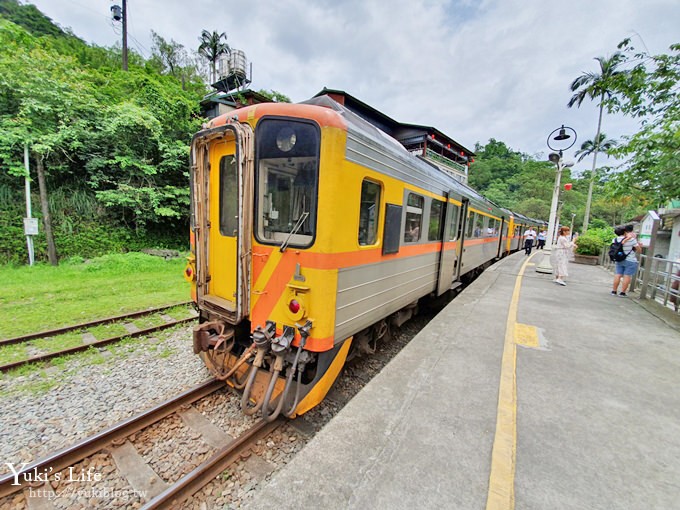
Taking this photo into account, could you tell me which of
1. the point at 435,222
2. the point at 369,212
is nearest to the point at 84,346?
the point at 369,212

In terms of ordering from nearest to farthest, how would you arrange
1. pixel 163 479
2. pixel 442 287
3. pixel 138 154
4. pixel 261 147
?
pixel 163 479 < pixel 261 147 < pixel 442 287 < pixel 138 154

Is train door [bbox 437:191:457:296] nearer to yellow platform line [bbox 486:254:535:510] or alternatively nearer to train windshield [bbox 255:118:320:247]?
yellow platform line [bbox 486:254:535:510]

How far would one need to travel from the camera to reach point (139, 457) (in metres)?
2.60

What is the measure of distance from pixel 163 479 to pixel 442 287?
5.41 metres

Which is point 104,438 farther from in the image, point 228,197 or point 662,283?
point 662,283

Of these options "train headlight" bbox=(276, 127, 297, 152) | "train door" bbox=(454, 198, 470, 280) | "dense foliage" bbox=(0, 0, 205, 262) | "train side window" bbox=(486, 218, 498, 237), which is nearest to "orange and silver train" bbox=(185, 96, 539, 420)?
"train headlight" bbox=(276, 127, 297, 152)

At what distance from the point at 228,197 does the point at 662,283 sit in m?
9.19

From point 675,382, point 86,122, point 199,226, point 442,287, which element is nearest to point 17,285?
point 86,122

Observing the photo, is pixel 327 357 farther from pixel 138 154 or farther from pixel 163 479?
pixel 138 154

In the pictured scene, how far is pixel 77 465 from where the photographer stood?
2.51 metres

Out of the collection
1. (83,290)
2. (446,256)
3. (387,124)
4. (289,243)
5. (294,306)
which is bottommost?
(83,290)

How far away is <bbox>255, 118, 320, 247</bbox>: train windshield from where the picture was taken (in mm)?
2658

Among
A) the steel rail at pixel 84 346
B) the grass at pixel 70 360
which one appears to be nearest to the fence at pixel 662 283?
the grass at pixel 70 360

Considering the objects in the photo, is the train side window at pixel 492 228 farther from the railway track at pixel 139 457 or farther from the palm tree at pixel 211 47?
the palm tree at pixel 211 47
